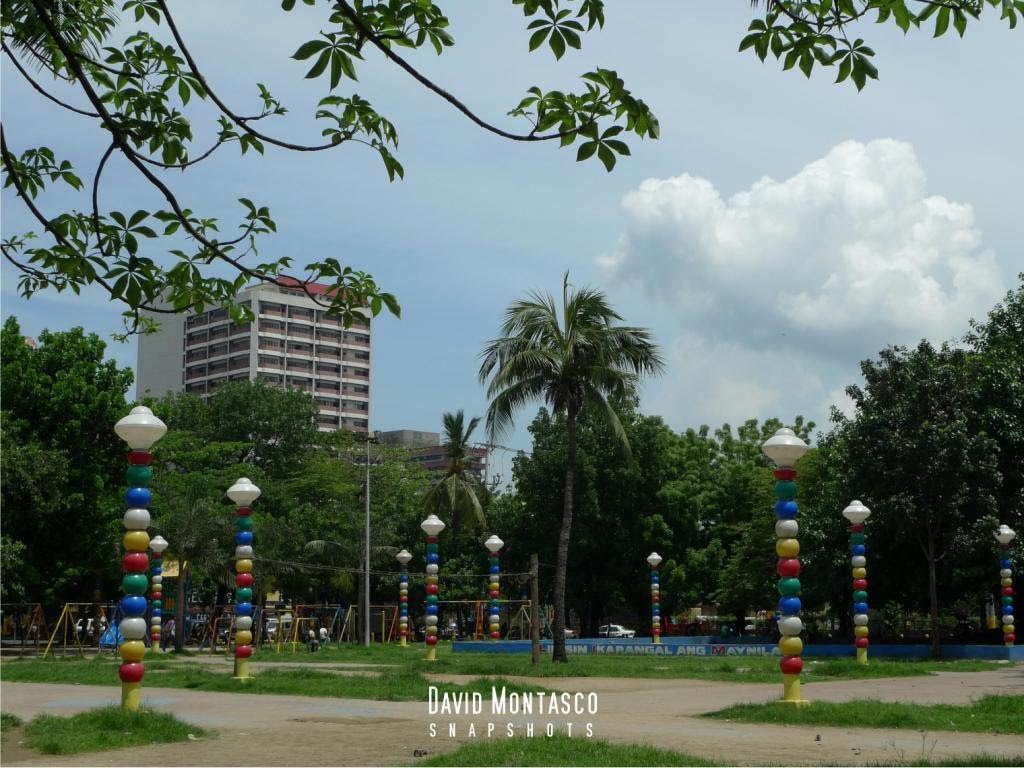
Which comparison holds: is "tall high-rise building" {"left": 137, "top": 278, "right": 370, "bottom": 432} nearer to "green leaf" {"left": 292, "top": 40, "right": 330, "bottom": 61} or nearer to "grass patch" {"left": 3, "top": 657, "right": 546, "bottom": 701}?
"grass patch" {"left": 3, "top": 657, "right": 546, "bottom": 701}

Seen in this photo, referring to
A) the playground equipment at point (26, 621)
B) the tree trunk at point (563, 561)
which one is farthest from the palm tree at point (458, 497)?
the tree trunk at point (563, 561)

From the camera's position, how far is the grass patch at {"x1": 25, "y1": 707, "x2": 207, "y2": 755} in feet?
30.6

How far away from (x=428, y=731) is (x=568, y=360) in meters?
Result: 13.7

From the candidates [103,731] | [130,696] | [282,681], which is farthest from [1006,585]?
[103,731]

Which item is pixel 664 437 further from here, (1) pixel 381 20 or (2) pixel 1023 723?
(1) pixel 381 20

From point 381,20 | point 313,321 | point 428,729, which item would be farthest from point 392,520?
point 313,321

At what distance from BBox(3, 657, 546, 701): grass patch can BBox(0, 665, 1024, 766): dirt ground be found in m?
0.53

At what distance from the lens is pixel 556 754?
8219mm

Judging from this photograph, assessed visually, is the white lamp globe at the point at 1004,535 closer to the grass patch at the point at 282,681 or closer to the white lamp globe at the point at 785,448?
the grass patch at the point at 282,681

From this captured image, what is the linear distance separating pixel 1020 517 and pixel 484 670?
15.0 meters

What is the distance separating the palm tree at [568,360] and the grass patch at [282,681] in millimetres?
6170

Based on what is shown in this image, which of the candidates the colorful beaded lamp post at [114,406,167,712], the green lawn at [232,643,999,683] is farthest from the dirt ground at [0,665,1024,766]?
the green lawn at [232,643,999,683]

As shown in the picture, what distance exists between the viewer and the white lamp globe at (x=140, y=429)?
40.7ft

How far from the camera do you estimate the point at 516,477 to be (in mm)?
47844
